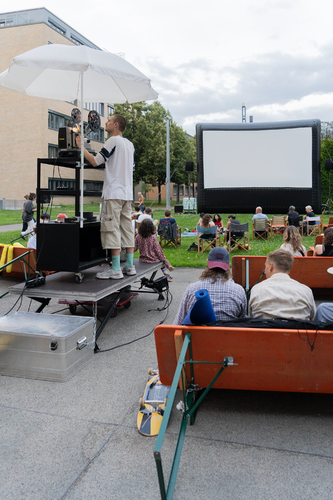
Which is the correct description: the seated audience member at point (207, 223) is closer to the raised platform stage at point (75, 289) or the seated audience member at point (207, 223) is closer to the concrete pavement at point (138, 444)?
the raised platform stage at point (75, 289)

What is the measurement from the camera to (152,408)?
2.97 metres

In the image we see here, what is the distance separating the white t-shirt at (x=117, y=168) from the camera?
16.2 ft

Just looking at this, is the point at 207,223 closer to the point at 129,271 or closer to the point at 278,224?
the point at 278,224

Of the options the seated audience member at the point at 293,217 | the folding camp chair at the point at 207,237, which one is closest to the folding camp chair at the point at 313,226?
the seated audience member at the point at 293,217

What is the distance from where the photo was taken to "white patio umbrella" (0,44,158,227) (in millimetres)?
4402

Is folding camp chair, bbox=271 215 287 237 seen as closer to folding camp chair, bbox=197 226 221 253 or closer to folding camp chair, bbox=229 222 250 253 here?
folding camp chair, bbox=229 222 250 253

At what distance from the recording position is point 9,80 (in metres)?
5.37

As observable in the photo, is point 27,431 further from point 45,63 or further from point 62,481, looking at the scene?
point 45,63

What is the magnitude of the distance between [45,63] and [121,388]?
11.5 feet

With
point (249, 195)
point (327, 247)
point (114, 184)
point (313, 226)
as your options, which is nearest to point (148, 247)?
point (114, 184)

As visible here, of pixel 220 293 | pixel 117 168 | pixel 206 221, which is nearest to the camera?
pixel 220 293

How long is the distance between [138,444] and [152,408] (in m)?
0.30

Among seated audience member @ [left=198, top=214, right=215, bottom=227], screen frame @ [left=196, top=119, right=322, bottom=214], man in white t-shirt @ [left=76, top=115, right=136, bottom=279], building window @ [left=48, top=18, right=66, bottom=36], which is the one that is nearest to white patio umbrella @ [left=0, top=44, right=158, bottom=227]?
man in white t-shirt @ [left=76, top=115, right=136, bottom=279]

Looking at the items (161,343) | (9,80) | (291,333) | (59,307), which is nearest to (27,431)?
(161,343)
